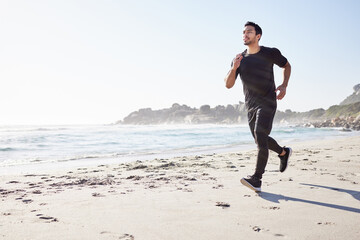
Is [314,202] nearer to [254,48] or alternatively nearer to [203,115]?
[254,48]

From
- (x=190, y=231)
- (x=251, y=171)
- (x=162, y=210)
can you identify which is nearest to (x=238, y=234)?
(x=190, y=231)

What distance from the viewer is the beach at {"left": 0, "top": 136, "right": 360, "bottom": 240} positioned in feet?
7.20

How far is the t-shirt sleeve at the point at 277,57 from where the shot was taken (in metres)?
3.68

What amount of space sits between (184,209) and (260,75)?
196cm

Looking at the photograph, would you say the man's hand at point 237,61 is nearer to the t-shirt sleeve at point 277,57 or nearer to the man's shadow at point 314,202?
the t-shirt sleeve at point 277,57

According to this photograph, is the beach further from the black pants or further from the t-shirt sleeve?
the t-shirt sleeve

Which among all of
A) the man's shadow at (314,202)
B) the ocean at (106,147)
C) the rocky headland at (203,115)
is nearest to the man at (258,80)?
the man's shadow at (314,202)

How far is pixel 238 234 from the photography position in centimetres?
212

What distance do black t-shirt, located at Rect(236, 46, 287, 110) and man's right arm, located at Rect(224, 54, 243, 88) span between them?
98 mm

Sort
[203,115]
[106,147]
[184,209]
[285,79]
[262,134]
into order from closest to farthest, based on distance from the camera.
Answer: [184,209] → [262,134] → [285,79] → [106,147] → [203,115]

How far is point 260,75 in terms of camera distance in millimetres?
3609

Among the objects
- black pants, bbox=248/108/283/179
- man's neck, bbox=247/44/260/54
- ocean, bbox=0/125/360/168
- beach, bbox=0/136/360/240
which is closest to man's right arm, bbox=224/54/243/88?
man's neck, bbox=247/44/260/54

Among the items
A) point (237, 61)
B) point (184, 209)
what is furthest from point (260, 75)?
point (184, 209)

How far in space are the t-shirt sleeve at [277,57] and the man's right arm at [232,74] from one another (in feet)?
1.45
